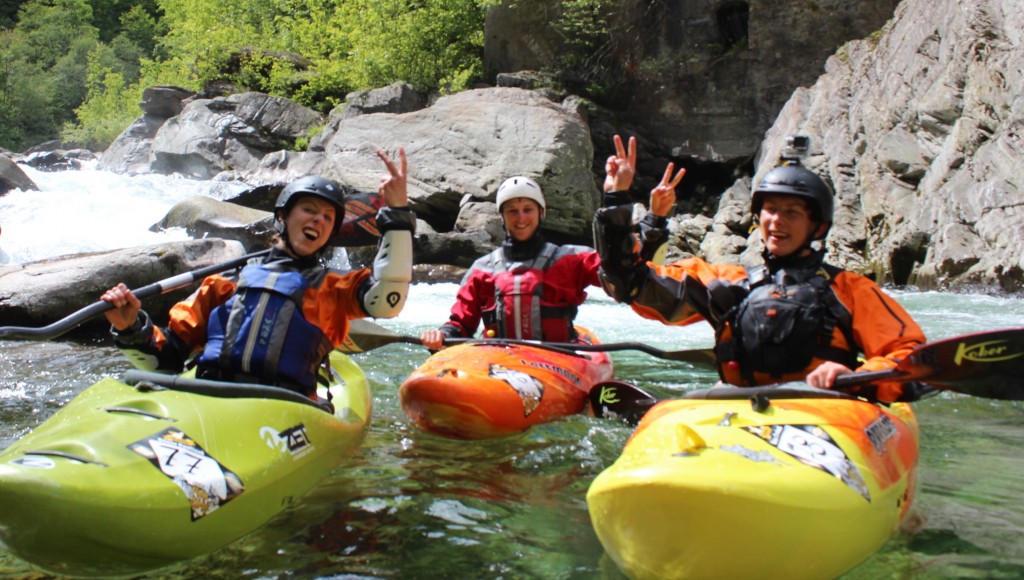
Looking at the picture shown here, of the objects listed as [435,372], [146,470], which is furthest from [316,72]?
[146,470]

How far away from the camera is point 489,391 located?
3801 mm

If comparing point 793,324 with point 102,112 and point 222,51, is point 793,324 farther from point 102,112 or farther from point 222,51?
point 102,112

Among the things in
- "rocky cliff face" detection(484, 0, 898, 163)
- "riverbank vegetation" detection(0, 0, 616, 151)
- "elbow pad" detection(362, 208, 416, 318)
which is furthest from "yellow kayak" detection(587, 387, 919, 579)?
"riverbank vegetation" detection(0, 0, 616, 151)

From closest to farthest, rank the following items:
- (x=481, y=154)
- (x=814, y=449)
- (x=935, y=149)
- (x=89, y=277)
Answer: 1. (x=814, y=449)
2. (x=89, y=277)
3. (x=935, y=149)
4. (x=481, y=154)

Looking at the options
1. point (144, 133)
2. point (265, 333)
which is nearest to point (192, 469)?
point (265, 333)

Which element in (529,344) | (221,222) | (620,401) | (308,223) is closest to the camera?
(308,223)

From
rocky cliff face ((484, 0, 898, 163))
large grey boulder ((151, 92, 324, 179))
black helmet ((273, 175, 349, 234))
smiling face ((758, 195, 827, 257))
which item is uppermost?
rocky cliff face ((484, 0, 898, 163))

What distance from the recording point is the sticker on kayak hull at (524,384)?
154 inches

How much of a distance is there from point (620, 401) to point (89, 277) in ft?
16.7

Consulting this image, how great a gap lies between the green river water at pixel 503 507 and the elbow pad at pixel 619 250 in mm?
822

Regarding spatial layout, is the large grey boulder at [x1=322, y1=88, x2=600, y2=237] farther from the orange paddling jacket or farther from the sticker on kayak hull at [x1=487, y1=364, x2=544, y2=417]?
the orange paddling jacket

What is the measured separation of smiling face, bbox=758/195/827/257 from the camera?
2.97 metres

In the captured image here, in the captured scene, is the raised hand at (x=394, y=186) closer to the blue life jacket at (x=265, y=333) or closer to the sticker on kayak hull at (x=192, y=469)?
the blue life jacket at (x=265, y=333)

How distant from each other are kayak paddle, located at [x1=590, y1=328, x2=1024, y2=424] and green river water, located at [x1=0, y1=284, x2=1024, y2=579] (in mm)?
489
